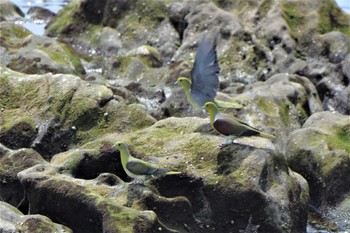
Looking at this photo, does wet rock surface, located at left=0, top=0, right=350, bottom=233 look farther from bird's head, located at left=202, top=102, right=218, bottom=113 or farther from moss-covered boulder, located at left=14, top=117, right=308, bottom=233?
bird's head, located at left=202, top=102, right=218, bottom=113

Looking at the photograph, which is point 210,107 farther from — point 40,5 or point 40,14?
point 40,5

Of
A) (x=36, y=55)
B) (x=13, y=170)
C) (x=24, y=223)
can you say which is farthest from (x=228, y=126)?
(x=36, y=55)

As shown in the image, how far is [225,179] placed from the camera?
1105cm

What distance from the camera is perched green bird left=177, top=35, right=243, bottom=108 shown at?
12.8 metres

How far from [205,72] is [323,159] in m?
2.14

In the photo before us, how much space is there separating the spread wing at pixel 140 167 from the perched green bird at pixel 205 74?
230cm

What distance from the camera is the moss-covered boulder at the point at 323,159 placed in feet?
43.5

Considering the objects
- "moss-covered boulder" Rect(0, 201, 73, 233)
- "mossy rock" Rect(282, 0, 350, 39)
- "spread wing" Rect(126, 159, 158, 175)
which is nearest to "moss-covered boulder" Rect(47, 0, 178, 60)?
"mossy rock" Rect(282, 0, 350, 39)

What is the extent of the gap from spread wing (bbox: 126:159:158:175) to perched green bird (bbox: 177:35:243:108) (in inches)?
90.5

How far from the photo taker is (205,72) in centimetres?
1295

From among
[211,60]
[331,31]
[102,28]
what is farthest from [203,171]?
[102,28]

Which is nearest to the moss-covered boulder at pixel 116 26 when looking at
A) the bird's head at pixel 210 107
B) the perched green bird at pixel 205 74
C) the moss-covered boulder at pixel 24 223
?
the perched green bird at pixel 205 74

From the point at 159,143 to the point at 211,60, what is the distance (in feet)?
5.52

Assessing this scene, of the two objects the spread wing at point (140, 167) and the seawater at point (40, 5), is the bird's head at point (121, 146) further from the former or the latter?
the seawater at point (40, 5)
